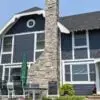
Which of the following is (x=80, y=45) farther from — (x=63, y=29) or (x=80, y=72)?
(x=80, y=72)

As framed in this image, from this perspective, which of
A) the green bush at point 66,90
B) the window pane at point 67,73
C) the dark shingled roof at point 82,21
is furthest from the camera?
the dark shingled roof at point 82,21

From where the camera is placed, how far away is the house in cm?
1814

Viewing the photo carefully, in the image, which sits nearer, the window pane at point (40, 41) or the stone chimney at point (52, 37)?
the stone chimney at point (52, 37)

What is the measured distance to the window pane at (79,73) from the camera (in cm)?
1808

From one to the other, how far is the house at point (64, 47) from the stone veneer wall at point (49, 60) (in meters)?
0.63

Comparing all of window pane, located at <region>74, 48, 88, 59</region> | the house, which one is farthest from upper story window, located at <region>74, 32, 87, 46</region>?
window pane, located at <region>74, 48, 88, 59</region>

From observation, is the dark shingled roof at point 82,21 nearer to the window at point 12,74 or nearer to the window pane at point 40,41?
the window pane at point 40,41

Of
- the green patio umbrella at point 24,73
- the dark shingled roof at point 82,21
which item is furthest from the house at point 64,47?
the green patio umbrella at point 24,73

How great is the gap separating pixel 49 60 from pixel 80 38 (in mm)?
2734

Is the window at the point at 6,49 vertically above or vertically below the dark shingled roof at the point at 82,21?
below

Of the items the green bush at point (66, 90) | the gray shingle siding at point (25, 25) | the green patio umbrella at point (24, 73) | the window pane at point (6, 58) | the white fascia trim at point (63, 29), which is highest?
the gray shingle siding at point (25, 25)

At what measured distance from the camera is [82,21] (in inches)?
795

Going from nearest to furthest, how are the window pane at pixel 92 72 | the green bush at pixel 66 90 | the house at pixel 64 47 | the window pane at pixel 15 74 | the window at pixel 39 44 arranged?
the green bush at pixel 66 90, the window pane at pixel 92 72, the house at pixel 64 47, the window at pixel 39 44, the window pane at pixel 15 74

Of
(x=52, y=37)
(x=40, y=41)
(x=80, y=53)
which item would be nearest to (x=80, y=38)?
(x=80, y=53)
